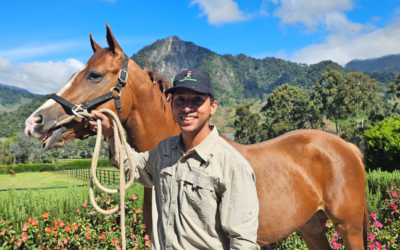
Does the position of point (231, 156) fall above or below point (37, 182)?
above

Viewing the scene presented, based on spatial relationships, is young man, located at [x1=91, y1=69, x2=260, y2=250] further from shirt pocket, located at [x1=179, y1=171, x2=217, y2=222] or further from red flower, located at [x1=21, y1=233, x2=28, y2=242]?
red flower, located at [x1=21, y1=233, x2=28, y2=242]

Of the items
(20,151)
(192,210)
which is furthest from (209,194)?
(20,151)

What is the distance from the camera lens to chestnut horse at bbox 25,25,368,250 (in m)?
2.27

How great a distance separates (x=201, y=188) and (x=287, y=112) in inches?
1831

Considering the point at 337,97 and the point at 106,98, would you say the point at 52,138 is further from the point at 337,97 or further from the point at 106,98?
the point at 337,97

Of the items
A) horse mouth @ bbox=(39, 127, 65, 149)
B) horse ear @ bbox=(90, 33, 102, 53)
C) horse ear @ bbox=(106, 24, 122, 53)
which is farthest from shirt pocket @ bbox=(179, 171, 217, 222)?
Answer: horse ear @ bbox=(90, 33, 102, 53)

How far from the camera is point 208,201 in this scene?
159 centimetres

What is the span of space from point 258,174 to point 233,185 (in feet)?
4.15

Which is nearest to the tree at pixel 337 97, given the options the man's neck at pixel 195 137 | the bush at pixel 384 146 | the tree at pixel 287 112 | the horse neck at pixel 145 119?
the tree at pixel 287 112

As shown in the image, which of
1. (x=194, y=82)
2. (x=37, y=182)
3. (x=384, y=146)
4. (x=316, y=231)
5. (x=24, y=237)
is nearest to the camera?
(x=194, y=82)

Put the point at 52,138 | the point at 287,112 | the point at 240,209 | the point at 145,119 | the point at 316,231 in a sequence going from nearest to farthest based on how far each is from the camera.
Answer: the point at 240,209 → the point at 52,138 → the point at 145,119 → the point at 316,231 → the point at 287,112

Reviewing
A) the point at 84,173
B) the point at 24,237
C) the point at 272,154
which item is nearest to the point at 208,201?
the point at 272,154

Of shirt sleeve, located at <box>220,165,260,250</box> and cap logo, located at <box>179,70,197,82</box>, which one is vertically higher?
cap logo, located at <box>179,70,197,82</box>

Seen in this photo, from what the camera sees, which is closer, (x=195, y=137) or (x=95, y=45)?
(x=195, y=137)
